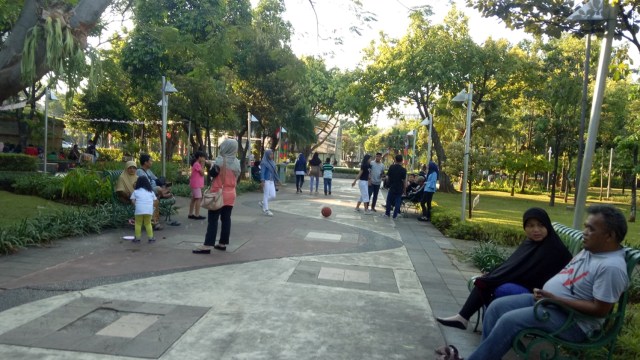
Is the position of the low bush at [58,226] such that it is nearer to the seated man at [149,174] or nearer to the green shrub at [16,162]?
the seated man at [149,174]

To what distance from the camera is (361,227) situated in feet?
35.8

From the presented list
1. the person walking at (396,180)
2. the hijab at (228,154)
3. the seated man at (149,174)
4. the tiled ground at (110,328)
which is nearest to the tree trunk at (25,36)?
the tiled ground at (110,328)

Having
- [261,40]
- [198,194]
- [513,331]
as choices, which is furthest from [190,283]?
[261,40]

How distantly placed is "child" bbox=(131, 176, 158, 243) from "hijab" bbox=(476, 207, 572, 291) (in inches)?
214

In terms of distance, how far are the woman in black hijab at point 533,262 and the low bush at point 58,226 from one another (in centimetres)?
606

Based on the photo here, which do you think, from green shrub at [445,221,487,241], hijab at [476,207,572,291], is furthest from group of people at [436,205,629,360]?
green shrub at [445,221,487,241]

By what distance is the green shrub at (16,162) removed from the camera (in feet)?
55.3

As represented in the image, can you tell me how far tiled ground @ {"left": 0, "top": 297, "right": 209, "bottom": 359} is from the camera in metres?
3.63

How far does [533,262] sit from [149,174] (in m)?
7.00

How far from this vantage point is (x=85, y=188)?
11258 mm

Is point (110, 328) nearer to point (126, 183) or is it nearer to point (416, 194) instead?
point (126, 183)

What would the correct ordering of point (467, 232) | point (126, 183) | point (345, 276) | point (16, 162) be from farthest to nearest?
point (16, 162)
point (467, 232)
point (126, 183)
point (345, 276)

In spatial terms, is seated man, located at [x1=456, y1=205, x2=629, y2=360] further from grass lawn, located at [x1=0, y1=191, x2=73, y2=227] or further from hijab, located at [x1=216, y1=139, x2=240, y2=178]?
grass lawn, located at [x1=0, y1=191, x2=73, y2=227]

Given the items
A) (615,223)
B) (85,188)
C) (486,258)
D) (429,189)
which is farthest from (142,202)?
(429,189)
